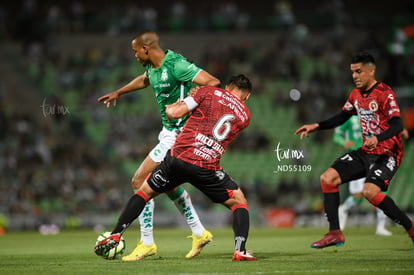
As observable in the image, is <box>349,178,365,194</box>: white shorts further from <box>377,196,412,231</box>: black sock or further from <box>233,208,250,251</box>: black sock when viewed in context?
<box>233,208,250,251</box>: black sock

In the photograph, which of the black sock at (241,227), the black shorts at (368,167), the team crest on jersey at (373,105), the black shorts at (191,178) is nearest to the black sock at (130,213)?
the black shorts at (191,178)

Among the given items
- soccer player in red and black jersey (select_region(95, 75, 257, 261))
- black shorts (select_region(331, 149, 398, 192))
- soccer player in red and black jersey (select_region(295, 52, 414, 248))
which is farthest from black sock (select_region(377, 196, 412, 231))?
soccer player in red and black jersey (select_region(95, 75, 257, 261))

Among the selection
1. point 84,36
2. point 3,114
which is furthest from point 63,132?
point 84,36

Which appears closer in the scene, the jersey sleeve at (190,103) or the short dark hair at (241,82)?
the jersey sleeve at (190,103)

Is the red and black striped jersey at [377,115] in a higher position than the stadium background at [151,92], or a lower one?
lower

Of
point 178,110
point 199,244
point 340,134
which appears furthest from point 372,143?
point 340,134

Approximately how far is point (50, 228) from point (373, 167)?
501 inches

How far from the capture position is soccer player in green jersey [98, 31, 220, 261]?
8531mm

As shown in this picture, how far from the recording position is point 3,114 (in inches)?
902

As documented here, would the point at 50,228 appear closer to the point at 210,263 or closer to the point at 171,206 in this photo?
the point at 171,206

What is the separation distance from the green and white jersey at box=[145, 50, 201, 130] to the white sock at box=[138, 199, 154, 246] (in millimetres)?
1128

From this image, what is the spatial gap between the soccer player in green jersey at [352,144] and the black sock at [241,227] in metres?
5.45

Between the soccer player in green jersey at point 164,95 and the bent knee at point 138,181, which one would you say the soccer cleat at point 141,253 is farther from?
the bent knee at point 138,181

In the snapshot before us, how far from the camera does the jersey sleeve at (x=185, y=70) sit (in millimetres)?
8453
